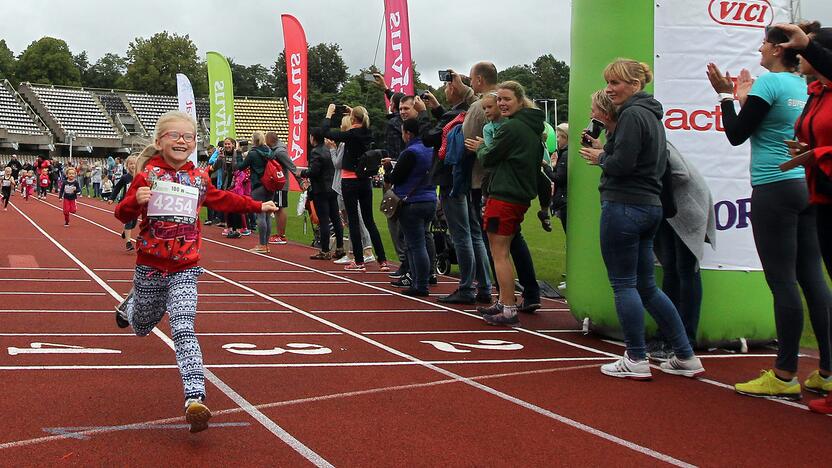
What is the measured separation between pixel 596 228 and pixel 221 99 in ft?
71.5

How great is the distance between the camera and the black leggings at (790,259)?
495 centimetres

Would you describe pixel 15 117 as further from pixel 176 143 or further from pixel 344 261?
pixel 176 143

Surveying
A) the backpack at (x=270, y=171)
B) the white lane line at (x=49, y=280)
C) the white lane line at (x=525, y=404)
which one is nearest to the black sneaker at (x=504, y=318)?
the white lane line at (x=525, y=404)

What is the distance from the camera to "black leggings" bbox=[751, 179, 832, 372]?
495 centimetres

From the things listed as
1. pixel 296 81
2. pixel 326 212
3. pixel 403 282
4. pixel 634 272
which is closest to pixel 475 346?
pixel 634 272

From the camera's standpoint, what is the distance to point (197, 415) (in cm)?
394

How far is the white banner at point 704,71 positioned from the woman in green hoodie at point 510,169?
4.12ft

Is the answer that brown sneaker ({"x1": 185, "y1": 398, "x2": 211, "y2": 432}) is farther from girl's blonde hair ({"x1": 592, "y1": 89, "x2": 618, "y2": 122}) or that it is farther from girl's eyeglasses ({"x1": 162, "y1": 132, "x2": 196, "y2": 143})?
girl's blonde hair ({"x1": 592, "y1": 89, "x2": 618, "y2": 122})

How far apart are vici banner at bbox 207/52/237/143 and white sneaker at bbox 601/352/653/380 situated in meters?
22.4

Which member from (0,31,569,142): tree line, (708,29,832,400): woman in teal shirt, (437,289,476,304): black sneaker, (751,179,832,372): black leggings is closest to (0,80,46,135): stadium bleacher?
(0,31,569,142): tree line

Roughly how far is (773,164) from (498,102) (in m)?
2.78

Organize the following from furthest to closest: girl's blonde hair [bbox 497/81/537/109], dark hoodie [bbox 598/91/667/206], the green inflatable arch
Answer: girl's blonde hair [bbox 497/81/537/109]
the green inflatable arch
dark hoodie [bbox 598/91/667/206]

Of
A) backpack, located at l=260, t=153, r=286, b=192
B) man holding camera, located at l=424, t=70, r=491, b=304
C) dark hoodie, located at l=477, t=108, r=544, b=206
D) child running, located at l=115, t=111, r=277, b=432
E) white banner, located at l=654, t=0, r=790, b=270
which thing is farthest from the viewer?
backpack, located at l=260, t=153, r=286, b=192

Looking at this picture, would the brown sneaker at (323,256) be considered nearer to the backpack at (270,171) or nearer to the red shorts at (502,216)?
the backpack at (270,171)
